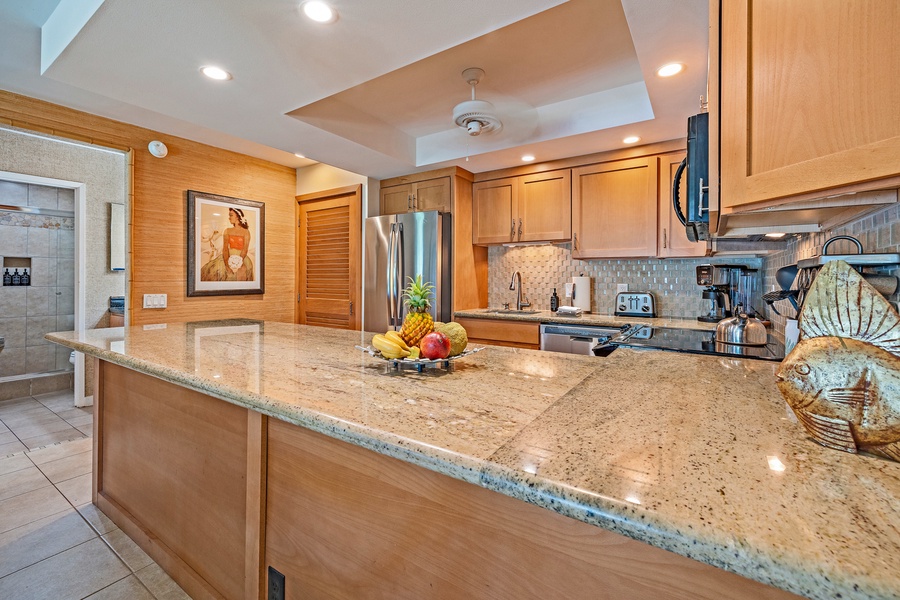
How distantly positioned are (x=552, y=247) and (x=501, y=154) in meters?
0.99

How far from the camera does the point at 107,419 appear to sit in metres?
2.03

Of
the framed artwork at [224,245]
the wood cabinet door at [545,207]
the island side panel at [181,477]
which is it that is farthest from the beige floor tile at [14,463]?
the wood cabinet door at [545,207]

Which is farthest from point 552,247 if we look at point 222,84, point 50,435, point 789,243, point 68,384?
point 68,384

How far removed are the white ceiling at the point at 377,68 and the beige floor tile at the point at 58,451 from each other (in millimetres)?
2305

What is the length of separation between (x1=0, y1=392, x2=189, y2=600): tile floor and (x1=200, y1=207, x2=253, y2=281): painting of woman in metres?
1.68

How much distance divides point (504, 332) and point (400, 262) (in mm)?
1184

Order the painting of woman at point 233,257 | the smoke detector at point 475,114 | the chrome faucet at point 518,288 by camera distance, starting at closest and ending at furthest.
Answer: the smoke detector at point 475,114 < the chrome faucet at point 518,288 < the painting of woman at point 233,257

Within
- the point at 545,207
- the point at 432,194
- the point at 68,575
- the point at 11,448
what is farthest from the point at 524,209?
the point at 11,448

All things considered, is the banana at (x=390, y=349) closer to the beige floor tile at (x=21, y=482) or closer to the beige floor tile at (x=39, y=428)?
the beige floor tile at (x=21, y=482)

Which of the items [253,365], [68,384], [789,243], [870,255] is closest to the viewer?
[870,255]

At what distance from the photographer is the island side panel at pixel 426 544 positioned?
589 millimetres

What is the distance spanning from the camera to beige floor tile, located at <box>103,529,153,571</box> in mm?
1661

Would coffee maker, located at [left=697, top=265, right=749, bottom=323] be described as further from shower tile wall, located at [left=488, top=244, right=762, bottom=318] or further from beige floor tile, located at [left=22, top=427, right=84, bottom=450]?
beige floor tile, located at [left=22, top=427, right=84, bottom=450]

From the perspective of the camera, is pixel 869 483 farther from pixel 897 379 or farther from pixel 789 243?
pixel 789 243
